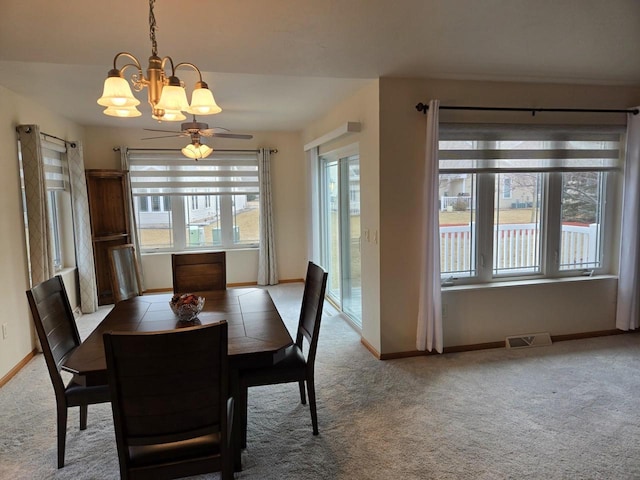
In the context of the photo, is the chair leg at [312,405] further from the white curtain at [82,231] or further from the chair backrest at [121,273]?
the white curtain at [82,231]

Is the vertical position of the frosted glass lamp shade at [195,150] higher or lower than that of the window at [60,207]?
higher

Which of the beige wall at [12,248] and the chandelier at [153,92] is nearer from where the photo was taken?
the chandelier at [153,92]

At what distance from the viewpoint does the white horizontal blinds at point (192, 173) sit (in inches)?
235

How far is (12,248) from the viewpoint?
348cm

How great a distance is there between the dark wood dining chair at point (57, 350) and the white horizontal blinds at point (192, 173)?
384 centimetres

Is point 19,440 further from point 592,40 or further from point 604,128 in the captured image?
point 604,128

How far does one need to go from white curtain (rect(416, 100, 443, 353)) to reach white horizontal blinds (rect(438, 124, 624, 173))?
8.8 inches

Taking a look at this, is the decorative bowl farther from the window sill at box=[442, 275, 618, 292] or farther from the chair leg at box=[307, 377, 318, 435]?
the window sill at box=[442, 275, 618, 292]

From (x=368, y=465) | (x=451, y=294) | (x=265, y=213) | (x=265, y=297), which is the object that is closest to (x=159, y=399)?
(x=368, y=465)

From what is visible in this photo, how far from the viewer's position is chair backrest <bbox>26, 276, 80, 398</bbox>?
210 cm

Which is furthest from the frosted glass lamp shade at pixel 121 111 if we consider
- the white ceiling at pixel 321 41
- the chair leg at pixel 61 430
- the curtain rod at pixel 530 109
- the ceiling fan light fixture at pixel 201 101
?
the curtain rod at pixel 530 109

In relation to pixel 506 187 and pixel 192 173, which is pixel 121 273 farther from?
pixel 506 187

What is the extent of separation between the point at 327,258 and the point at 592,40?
3739 mm

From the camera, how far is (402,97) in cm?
340
